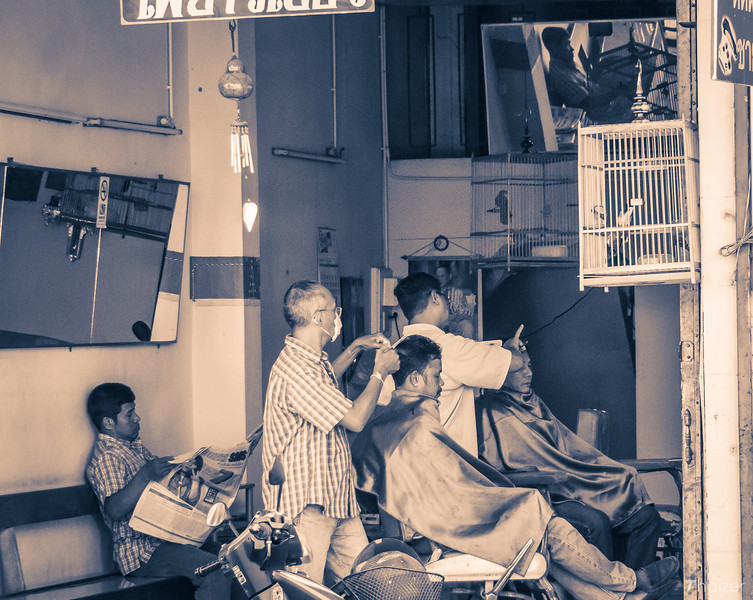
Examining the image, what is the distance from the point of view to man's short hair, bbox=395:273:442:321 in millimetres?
4523

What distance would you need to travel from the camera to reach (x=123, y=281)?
4.80 meters

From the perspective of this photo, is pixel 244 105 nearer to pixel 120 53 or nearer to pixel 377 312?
pixel 120 53

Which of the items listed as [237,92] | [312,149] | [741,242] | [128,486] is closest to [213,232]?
[237,92]

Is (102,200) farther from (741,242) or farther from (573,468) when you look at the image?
(741,242)

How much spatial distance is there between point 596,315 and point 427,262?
123 cm

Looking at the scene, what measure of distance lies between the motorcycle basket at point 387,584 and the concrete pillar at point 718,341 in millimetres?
1241

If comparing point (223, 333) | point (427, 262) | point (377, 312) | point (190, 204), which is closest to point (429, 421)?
point (223, 333)

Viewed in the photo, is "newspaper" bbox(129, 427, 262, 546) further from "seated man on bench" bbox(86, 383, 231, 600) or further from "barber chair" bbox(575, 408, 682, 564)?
"barber chair" bbox(575, 408, 682, 564)

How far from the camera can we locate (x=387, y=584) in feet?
8.33

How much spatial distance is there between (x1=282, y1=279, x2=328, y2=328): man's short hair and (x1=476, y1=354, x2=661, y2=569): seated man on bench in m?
1.49

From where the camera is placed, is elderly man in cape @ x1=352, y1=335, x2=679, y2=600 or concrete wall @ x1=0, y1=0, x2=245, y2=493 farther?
concrete wall @ x1=0, y1=0, x2=245, y2=493

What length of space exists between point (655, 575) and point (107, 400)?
7.65 feet

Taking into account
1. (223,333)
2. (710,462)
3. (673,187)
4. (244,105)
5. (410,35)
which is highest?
(410,35)

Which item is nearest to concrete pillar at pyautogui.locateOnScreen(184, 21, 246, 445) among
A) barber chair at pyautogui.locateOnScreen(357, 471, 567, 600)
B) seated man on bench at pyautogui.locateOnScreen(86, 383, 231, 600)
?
seated man on bench at pyautogui.locateOnScreen(86, 383, 231, 600)
